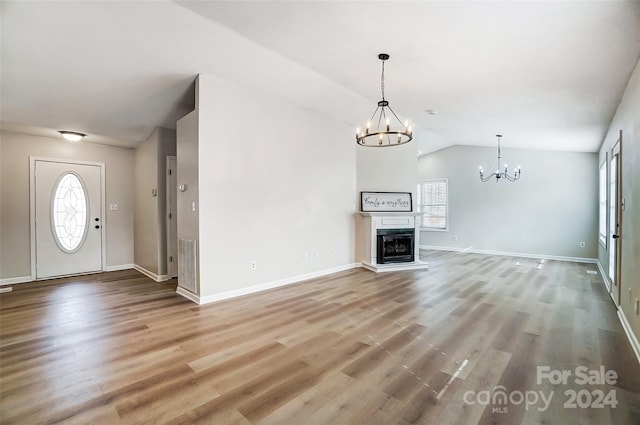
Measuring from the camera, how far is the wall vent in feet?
12.7

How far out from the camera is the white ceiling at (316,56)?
255 centimetres

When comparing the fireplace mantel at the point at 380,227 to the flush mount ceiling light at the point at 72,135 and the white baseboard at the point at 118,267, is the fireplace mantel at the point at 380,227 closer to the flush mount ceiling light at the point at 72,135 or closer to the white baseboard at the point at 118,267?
the white baseboard at the point at 118,267

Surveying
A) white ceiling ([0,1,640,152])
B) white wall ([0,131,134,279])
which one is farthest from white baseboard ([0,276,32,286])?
white ceiling ([0,1,640,152])

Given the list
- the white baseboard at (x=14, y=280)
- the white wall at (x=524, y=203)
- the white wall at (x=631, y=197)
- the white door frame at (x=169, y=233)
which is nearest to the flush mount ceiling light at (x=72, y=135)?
the white door frame at (x=169, y=233)

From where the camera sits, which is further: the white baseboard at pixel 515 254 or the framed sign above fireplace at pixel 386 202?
the white baseboard at pixel 515 254

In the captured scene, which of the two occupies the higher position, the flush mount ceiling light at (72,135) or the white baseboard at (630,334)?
the flush mount ceiling light at (72,135)

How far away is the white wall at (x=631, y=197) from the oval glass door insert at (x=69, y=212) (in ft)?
26.1

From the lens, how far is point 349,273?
5555mm

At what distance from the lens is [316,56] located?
3600 mm

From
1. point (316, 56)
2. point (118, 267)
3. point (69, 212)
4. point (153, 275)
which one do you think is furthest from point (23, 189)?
point (316, 56)

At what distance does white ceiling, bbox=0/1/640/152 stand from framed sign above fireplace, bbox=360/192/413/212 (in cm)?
207

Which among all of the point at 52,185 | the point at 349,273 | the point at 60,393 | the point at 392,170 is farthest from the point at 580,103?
the point at 52,185

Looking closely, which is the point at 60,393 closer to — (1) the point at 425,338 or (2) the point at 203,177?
(2) the point at 203,177

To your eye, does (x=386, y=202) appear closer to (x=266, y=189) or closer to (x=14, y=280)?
(x=266, y=189)
